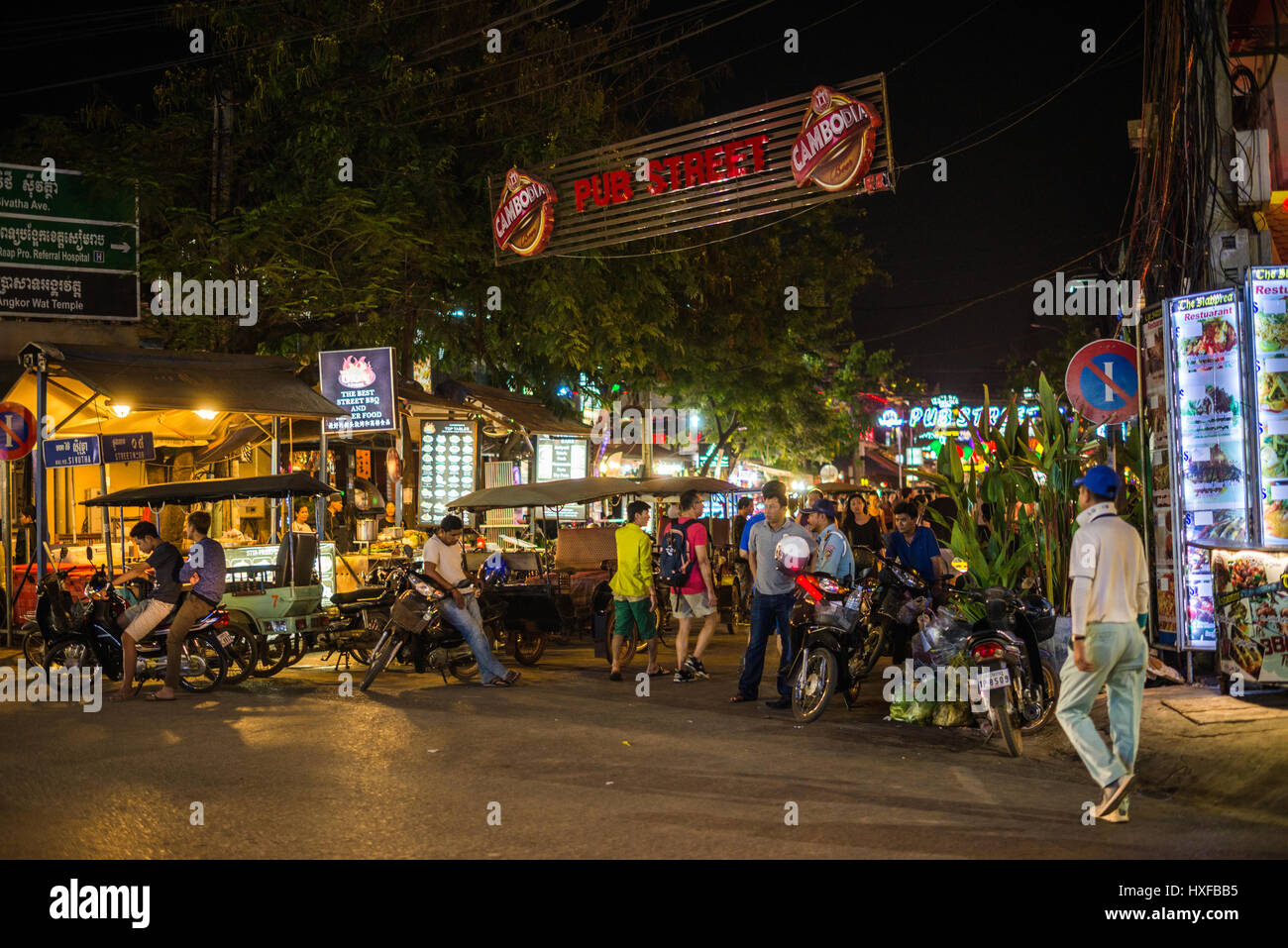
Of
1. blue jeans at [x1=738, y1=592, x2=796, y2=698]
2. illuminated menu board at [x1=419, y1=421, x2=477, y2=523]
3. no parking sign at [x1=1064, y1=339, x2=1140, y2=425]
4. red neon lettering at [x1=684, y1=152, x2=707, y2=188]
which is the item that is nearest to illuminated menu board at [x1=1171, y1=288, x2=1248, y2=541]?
no parking sign at [x1=1064, y1=339, x2=1140, y2=425]

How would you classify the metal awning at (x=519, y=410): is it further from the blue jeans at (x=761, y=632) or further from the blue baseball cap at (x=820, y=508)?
the blue jeans at (x=761, y=632)

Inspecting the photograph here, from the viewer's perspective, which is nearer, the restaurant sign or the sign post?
the sign post

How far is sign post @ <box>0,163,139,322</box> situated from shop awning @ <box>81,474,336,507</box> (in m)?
6.11

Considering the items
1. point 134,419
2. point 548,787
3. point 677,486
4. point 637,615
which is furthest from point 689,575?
point 134,419

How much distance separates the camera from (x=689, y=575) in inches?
Result: 467

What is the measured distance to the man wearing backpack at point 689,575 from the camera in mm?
11773

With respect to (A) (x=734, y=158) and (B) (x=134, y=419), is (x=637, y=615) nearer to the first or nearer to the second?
(A) (x=734, y=158)

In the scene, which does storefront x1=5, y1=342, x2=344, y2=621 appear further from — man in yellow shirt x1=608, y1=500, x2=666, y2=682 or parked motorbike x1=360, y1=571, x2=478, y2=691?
man in yellow shirt x1=608, y1=500, x2=666, y2=682

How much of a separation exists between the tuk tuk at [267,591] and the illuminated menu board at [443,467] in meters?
6.19

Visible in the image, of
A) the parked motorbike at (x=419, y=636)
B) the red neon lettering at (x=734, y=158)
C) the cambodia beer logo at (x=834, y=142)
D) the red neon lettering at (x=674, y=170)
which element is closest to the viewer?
the parked motorbike at (x=419, y=636)

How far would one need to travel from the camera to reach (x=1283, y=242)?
13078 mm

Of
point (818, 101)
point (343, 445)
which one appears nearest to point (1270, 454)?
point (818, 101)

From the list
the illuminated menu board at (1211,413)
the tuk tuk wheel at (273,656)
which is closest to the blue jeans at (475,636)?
the tuk tuk wheel at (273,656)

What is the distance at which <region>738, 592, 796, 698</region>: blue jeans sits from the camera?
10328 mm
